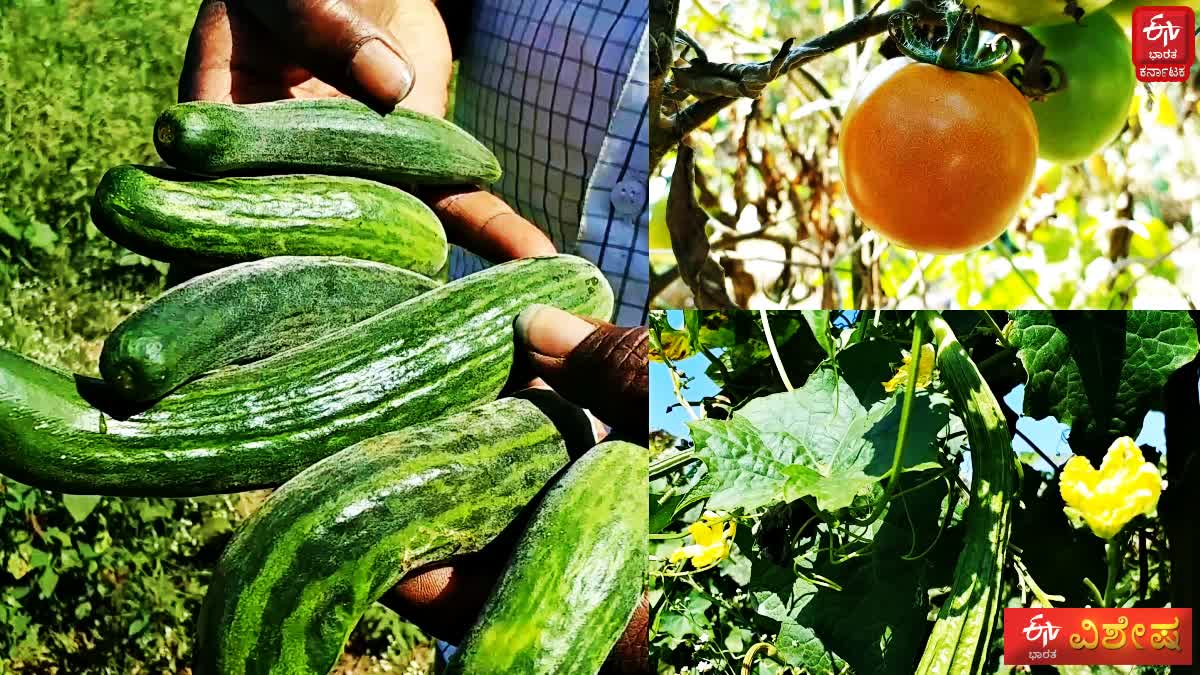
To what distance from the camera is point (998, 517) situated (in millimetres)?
1122

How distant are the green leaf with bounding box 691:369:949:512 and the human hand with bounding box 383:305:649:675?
0.32 feet

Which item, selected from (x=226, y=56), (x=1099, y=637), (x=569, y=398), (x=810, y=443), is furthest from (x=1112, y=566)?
(x=226, y=56)

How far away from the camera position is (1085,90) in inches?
39.7

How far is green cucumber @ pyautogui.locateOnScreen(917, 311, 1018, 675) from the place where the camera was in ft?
3.61

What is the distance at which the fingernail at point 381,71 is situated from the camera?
1146 mm

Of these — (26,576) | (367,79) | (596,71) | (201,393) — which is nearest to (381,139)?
(367,79)

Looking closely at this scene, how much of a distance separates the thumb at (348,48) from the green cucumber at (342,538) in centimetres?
40

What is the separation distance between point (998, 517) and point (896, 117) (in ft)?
1.42

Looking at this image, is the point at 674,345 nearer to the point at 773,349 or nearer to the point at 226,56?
the point at 773,349

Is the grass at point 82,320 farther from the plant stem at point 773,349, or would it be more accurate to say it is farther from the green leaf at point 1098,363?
the green leaf at point 1098,363

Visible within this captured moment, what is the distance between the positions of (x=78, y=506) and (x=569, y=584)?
150 centimetres

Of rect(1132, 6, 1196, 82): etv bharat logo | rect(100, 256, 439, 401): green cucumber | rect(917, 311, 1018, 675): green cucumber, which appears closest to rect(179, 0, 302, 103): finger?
rect(100, 256, 439, 401): green cucumber

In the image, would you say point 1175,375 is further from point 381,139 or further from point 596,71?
point 381,139

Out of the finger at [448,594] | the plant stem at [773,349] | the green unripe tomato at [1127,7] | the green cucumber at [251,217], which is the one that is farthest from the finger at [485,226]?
the green unripe tomato at [1127,7]
